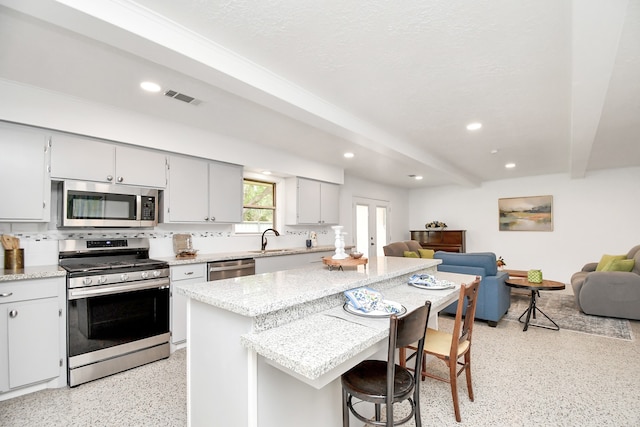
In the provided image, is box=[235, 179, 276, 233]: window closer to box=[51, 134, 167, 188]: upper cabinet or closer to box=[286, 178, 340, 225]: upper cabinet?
box=[286, 178, 340, 225]: upper cabinet

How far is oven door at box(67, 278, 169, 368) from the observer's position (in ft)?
8.24

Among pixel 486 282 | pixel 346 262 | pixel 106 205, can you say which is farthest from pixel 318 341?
pixel 486 282

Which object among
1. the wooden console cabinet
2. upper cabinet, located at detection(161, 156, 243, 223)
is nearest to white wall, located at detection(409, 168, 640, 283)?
the wooden console cabinet

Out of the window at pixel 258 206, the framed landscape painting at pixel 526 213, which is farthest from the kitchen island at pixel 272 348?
the framed landscape painting at pixel 526 213

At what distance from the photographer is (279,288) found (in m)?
1.75

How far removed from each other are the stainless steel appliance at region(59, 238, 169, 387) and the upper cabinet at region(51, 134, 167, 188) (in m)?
0.67

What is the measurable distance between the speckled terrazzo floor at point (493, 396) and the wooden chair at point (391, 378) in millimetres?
777

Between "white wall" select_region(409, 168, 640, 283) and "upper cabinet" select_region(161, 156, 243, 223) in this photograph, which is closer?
"upper cabinet" select_region(161, 156, 243, 223)

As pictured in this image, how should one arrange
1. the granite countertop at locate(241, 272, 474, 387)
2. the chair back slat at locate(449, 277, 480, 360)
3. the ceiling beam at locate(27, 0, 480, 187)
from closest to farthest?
the granite countertop at locate(241, 272, 474, 387) < the ceiling beam at locate(27, 0, 480, 187) < the chair back slat at locate(449, 277, 480, 360)

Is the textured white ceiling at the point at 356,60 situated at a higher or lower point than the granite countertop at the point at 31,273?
higher

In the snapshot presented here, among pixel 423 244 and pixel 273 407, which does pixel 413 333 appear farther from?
pixel 423 244

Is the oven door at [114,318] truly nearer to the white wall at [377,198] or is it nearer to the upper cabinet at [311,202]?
the upper cabinet at [311,202]

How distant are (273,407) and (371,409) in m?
1.04

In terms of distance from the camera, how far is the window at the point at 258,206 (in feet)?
15.4
